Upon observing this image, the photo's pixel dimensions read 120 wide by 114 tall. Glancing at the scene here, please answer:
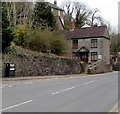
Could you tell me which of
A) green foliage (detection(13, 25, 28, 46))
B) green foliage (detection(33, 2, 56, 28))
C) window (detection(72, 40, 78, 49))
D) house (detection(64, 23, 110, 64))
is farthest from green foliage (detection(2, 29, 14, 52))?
window (detection(72, 40, 78, 49))

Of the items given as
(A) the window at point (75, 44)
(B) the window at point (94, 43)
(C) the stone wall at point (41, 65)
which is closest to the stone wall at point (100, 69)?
(C) the stone wall at point (41, 65)

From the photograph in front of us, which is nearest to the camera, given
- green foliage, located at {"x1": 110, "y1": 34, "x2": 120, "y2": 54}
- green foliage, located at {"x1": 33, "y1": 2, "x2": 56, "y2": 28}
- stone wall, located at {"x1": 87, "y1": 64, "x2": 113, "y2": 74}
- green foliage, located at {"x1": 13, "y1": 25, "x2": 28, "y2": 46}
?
green foliage, located at {"x1": 13, "y1": 25, "x2": 28, "y2": 46}

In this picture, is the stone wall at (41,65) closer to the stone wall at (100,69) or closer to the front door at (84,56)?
the stone wall at (100,69)

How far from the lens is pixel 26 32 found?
38188 mm

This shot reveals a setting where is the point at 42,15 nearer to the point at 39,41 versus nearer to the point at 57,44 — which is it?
the point at 57,44

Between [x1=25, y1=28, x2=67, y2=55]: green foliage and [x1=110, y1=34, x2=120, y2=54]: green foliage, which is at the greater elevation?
[x1=110, y1=34, x2=120, y2=54]: green foliage

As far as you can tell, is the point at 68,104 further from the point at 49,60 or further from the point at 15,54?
the point at 49,60

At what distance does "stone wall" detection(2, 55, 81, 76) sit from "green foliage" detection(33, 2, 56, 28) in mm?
10715

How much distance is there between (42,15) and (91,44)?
1429 centimetres

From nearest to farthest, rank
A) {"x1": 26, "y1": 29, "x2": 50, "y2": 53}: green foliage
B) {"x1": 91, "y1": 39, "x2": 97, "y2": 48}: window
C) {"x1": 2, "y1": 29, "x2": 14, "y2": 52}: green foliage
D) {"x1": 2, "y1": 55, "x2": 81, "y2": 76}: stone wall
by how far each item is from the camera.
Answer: {"x1": 2, "y1": 29, "x2": 14, "y2": 52}: green foliage
{"x1": 2, "y1": 55, "x2": 81, "y2": 76}: stone wall
{"x1": 26, "y1": 29, "x2": 50, "y2": 53}: green foliage
{"x1": 91, "y1": 39, "x2": 97, "y2": 48}: window

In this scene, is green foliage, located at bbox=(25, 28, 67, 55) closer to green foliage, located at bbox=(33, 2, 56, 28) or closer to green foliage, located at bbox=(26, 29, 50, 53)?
green foliage, located at bbox=(26, 29, 50, 53)

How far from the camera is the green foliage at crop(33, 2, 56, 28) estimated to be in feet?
162

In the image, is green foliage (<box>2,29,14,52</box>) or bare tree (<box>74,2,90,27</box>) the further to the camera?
bare tree (<box>74,2,90,27</box>)

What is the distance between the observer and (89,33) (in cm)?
Result: 6097
